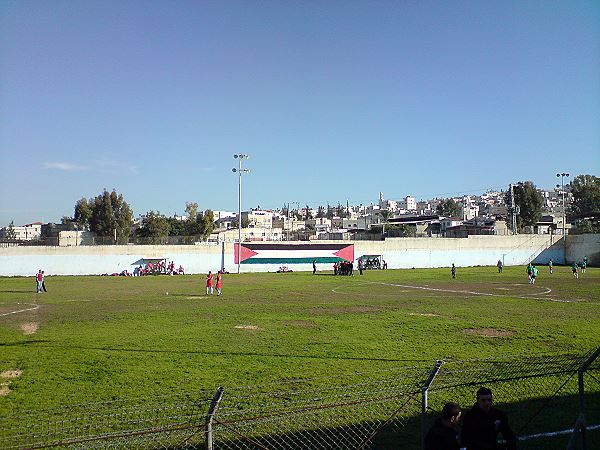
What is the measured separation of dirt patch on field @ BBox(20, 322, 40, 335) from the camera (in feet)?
67.1

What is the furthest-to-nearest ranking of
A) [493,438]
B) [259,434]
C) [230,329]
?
[230,329] < [259,434] < [493,438]

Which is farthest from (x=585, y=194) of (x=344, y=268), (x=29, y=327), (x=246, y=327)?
(x=29, y=327)

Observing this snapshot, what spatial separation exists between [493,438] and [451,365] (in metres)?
7.99

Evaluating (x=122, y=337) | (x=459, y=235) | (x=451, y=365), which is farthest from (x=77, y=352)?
(x=459, y=235)

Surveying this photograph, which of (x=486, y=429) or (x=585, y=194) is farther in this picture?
(x=585, y=194)

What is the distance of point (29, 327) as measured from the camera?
21.5 m

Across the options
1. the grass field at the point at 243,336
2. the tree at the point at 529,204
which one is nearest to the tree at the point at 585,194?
the tree at the point at 529,204

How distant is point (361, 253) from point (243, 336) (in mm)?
56197

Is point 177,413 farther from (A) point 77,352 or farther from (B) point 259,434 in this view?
(A) point 77,352

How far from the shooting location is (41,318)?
24375 millimetres

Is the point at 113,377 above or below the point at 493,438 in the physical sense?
below

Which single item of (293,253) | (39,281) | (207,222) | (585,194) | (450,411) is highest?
(585,194)

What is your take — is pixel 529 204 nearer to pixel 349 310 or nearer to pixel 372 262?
pixel 372 262

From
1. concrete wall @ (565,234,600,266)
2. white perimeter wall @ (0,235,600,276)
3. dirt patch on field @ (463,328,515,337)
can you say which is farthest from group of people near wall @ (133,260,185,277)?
concrete wall @ (565,234,600,266)
